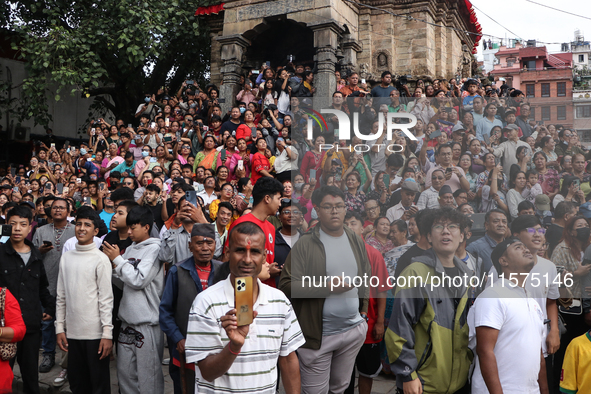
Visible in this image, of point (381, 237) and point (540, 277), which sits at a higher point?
point (381, 237)

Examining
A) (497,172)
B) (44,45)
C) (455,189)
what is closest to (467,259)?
(455,189)

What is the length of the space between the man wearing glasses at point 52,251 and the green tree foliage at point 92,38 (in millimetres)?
7678

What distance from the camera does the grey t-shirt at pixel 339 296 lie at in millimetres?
3273

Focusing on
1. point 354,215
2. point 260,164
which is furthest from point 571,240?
point 260,164

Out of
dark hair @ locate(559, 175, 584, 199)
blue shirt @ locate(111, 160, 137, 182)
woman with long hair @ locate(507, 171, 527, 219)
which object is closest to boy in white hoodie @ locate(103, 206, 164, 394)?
woman with long hair @ locate(507, 171, 527, 219)

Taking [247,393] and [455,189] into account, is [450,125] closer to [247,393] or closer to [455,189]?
[455,189]

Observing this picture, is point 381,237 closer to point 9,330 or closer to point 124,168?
point 9,330

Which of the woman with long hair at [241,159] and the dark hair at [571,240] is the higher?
the woman with long hair at [241,159]

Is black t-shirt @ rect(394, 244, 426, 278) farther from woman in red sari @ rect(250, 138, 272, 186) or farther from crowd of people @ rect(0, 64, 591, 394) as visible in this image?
woman in red sari @ rect(250, 138, 272, 186)

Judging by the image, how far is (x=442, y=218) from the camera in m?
3.03

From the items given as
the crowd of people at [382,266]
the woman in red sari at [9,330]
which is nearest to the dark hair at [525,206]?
the crowd of people at [382,266]

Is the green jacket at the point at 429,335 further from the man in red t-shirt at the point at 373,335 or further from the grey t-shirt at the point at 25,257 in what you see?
the grey t-shirt at the point at 25,257

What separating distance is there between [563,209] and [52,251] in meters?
4.62

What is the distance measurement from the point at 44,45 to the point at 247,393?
12.7 metres
